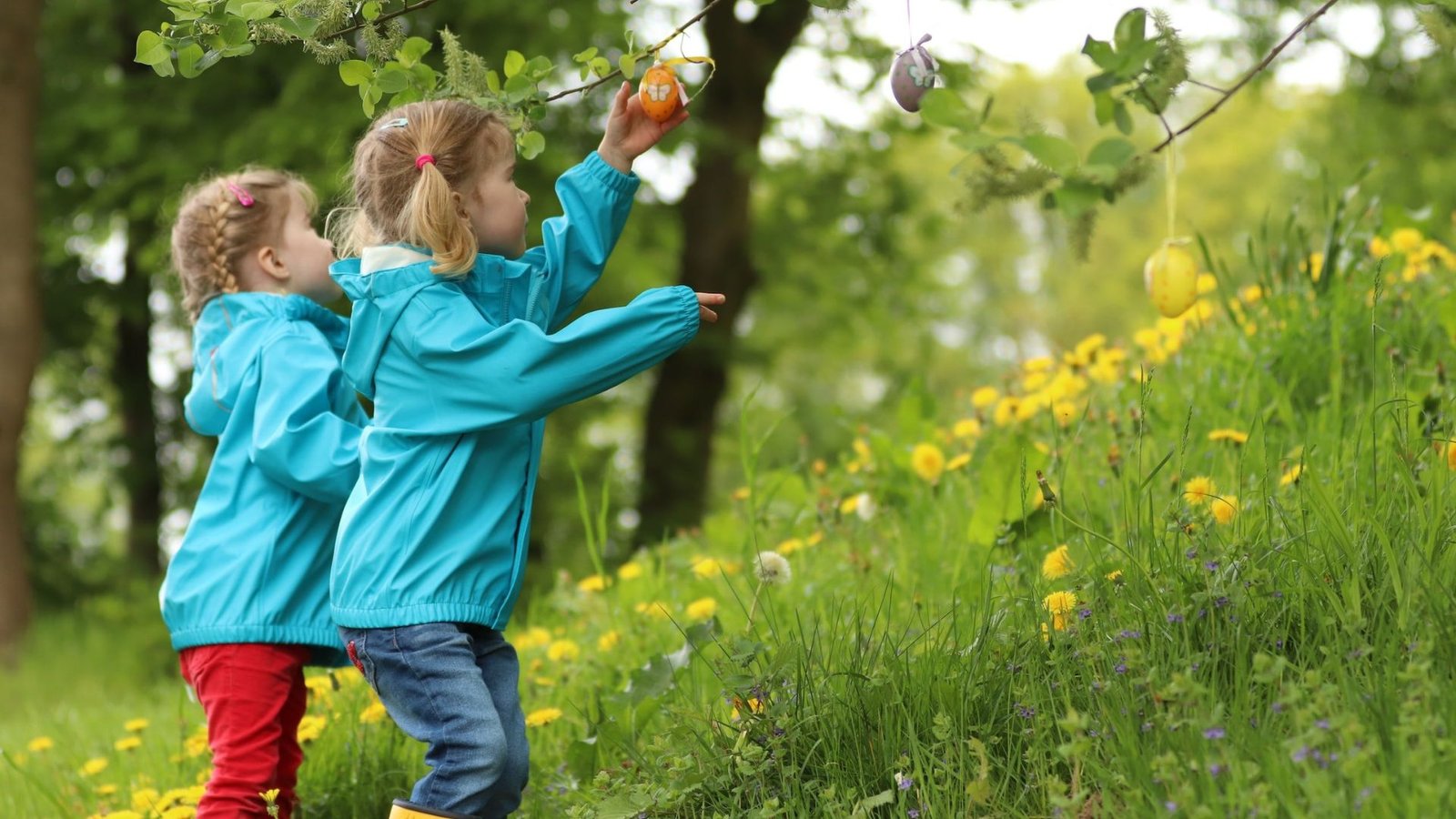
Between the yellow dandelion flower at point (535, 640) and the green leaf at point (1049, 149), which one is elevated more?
the green leaf at point (1049, 149)

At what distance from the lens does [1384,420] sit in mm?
2873

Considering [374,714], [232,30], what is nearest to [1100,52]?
[232,30]

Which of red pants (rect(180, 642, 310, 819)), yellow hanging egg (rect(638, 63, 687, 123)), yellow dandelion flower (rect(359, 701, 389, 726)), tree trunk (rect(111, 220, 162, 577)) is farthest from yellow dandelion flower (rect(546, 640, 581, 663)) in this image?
tree trunk (rect(111, 220, 162, 577))

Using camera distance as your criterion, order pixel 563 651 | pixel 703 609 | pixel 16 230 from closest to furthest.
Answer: pixel 703 609, pixel 563 651, pixel 16 230

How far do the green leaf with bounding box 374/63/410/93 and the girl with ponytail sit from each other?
0.07 metres

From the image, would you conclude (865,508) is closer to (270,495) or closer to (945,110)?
(270,495)

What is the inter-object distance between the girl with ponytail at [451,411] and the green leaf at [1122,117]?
0.72 meters

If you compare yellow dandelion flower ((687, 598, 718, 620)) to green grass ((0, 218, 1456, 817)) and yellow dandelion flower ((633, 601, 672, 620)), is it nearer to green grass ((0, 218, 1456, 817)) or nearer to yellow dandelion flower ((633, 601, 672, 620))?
green grass ((0, 218, 1456, 817))

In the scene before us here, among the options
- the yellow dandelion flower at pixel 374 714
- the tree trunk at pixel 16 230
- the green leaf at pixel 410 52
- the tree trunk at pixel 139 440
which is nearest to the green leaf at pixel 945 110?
the green leaf at pixel 410 52

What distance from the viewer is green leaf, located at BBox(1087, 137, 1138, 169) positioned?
→ 1770 millimetres

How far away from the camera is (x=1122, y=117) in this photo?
192 cm

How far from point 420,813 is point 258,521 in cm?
83

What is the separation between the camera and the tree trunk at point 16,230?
22.4 ft

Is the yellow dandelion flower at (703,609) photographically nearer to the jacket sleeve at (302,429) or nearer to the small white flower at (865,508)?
the small white flower at (865,508)
